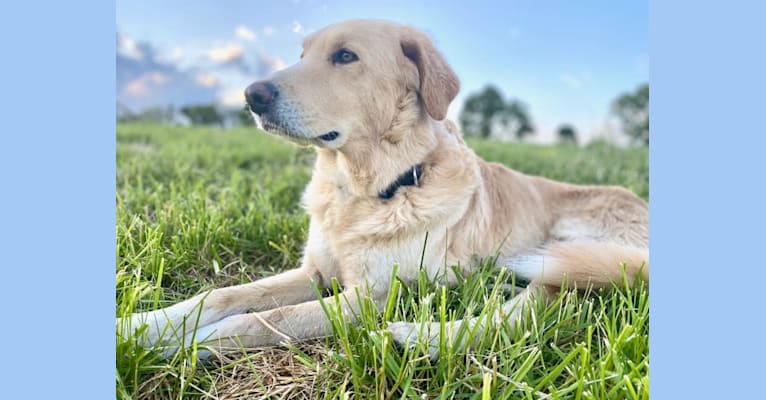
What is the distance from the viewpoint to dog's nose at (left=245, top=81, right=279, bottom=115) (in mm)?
1475

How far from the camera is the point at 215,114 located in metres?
2.64

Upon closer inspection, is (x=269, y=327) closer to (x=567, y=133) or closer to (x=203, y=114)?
(x=203, y=114)

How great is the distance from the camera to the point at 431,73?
171cm

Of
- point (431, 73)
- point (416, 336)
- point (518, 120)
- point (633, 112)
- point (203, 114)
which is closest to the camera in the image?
point (416, 336)

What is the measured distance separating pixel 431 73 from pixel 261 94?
21.6 inches

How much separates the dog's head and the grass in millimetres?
498

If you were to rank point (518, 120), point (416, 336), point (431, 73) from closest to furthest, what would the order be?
point (416, 336), point (431, 73), point (518, 120)

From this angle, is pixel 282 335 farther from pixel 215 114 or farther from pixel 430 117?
pixel 215 114

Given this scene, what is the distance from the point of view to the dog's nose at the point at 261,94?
4.84 ft

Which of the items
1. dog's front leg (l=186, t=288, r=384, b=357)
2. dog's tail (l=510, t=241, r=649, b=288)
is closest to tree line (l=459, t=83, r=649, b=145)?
dog's tail (l=510, t=241, r=649, b=288)

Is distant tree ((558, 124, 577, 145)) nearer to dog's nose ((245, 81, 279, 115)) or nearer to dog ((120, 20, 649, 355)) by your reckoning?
dog ((120, 20, 649, 355))

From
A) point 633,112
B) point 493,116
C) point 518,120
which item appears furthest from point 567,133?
point 633,112

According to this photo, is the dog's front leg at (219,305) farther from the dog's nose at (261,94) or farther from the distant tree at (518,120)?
the distant tree at (518,120)

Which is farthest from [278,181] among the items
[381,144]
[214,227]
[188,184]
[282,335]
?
[282,335]
